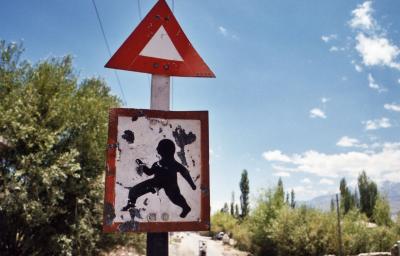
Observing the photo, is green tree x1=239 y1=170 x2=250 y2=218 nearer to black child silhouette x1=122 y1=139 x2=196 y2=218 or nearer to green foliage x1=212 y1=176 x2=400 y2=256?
green foliage x1=212 y1=176 x2=400 y2=256

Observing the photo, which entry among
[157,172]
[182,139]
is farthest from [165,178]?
[182,139]

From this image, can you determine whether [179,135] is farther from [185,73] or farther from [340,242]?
[340,242]

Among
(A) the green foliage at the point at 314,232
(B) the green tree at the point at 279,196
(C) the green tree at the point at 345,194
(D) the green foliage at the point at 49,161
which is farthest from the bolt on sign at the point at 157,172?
(C) the green tree at the point at 345,194

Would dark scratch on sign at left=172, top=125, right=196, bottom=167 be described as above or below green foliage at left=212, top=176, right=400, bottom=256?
above

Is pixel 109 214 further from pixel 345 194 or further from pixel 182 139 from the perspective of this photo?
pixel 345 194

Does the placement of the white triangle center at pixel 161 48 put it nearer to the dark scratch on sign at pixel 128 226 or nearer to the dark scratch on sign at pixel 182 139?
the dark scratch on sign at pixel 182 139

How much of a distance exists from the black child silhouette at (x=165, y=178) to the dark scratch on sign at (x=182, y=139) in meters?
0.04

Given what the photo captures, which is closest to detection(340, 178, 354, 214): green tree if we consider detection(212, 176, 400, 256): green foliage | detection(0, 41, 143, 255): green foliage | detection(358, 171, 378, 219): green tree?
detection(358, 171, 378, 219): green tree

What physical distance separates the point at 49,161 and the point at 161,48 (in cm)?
1341

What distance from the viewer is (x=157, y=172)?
2.02 m

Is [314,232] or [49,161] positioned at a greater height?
[49,161]

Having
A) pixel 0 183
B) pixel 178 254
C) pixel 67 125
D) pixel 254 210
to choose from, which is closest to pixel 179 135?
pixel 0 183

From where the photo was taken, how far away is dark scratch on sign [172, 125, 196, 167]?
208cm

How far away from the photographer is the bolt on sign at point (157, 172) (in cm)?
195
